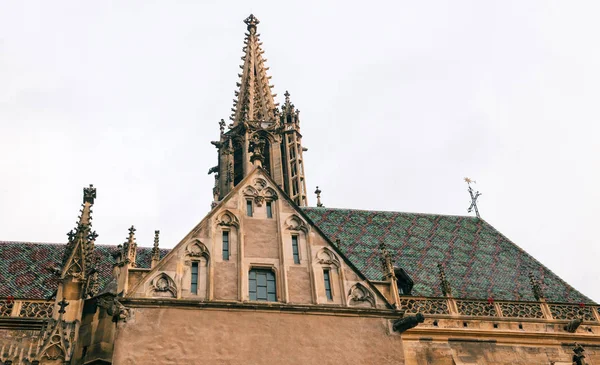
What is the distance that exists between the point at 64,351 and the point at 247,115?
62.5 feet

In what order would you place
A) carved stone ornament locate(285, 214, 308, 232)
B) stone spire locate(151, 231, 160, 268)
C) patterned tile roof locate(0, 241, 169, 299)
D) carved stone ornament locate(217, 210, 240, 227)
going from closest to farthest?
stone spire locate(151, 231, 160, 268), carved stone ornament locate(217, 210, 240, 227), carved stone ornament locate(285, 214, 308, 232), patterned tile roof locate(0, 241, 169, 299)

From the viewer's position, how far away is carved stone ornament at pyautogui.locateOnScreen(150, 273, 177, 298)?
15594 millimetres

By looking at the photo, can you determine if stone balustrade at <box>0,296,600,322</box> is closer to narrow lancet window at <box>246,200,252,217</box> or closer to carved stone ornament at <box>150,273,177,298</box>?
carved stone ornament at <box>150,273,177,298</box>

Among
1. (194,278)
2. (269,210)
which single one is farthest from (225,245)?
(269,210)

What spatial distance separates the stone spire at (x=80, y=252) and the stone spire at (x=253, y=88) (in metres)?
14.4

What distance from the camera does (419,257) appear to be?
890 inches

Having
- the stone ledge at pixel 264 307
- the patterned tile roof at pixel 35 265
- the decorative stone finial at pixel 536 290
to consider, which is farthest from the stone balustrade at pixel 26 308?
the decorative stone finial at pixel 536 290

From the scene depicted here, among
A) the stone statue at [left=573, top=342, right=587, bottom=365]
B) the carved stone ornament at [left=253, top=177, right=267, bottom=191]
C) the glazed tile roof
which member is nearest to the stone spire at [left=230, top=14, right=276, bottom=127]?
the glazed tile roof

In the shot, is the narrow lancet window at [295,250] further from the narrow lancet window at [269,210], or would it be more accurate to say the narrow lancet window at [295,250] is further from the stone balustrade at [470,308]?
the stone balustrade at [470,308]

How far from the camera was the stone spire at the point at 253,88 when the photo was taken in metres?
33.8

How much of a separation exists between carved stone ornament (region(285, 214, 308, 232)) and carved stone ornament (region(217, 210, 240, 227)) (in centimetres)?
123

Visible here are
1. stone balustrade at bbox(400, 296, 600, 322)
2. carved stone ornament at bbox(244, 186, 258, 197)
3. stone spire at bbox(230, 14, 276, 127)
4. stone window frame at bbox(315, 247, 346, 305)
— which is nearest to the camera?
stone window frame at bbox(315, 247, 346, 305)

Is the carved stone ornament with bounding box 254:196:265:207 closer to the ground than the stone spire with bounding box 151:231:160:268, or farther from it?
farther from it

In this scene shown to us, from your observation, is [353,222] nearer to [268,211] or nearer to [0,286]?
[268,211]
